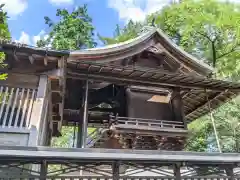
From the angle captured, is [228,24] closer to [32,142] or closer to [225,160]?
[225,160]

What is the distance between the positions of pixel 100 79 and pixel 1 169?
Answer: 4.58 m

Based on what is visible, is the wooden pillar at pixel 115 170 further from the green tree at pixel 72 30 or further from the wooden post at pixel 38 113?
the green tree at pixel 72 30

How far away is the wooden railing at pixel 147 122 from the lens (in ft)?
31.3

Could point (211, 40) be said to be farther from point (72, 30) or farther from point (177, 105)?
point (72, 30)

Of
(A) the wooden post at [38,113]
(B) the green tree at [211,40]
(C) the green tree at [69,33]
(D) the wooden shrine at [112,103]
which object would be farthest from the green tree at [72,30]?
(A) the wooden post at [38,113]

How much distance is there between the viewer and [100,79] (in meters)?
9.15

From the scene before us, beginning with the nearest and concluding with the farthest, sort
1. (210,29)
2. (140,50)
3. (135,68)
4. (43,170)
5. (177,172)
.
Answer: (43,170) → (177,172) → (135,68) → (140,50) → (210,29)

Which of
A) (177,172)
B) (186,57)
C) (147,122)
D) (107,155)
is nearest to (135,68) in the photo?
(147,122)

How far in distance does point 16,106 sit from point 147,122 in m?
4.83

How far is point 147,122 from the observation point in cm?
975

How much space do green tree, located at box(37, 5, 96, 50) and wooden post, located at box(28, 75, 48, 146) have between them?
65.8ft

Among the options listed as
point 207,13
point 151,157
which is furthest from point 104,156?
point 207,13

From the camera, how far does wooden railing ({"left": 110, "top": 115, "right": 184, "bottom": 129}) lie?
953 centimetres

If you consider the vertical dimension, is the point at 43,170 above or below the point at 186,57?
below
